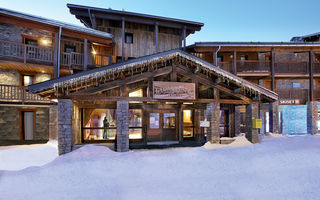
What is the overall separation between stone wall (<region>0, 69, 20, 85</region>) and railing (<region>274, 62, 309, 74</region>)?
22.4 m

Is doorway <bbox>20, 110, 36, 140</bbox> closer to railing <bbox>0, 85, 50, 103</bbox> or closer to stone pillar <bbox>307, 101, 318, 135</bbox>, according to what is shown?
railing <bbox>0, 85, 50, 103</bbox>

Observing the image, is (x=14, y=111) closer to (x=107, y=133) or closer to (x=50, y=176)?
(x=107, y=133)

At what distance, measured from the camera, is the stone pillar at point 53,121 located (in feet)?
36.0

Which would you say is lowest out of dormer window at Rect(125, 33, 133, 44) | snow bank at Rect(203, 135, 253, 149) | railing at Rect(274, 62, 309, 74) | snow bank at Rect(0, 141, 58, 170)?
snow bank at Rect(0, 141, 58, 170)

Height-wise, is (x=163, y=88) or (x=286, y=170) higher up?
(x=163, y=88)

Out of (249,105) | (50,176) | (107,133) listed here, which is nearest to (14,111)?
(107,133)

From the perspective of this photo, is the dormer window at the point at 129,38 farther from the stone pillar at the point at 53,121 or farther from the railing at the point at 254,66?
the railing at the point at 254,66

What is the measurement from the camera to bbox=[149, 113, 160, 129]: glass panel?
11.4 m

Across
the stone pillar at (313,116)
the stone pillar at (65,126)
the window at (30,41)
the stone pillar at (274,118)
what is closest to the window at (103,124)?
the stone pillar at (65,126)

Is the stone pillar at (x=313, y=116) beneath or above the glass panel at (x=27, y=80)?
beneath

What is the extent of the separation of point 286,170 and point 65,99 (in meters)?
9.71

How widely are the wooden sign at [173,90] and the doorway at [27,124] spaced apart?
37.3 feet

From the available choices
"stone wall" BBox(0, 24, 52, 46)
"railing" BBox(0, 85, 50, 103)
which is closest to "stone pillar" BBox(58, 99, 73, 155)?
"railing" BBox(0, 85, 50, 103)

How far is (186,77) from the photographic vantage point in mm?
8508
